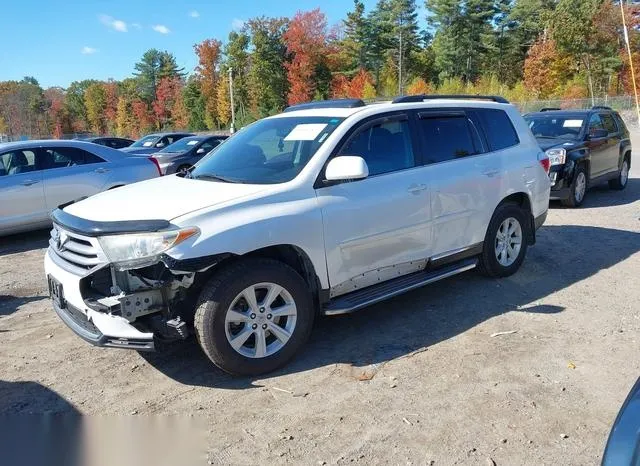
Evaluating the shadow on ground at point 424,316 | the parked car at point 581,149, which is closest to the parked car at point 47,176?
the shadow on ground at point 424,316

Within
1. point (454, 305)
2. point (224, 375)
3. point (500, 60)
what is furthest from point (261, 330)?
point (500, 60)

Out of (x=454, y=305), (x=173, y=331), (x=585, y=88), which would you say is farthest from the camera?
(x=585, y=88)

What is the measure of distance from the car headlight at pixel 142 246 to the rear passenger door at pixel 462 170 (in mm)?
2361

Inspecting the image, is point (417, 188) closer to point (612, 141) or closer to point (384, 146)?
point (384, 146)

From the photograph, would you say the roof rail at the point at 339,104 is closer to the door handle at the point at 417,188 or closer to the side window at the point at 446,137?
the side window at the point at 446,137

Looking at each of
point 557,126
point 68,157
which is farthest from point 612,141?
point 68,157

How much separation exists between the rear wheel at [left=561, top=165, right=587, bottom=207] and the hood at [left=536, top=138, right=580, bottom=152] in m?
0.41

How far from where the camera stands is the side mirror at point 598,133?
10.2 metres

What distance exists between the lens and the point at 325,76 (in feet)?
225

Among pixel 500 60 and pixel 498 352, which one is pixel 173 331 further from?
pixel 500 60

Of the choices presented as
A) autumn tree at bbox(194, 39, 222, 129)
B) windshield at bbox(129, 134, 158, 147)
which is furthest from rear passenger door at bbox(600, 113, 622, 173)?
autumn tree at bbox(194, 39, 222, 129)

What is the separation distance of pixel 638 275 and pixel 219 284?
483 cm

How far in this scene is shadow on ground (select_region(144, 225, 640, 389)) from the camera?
4.05m

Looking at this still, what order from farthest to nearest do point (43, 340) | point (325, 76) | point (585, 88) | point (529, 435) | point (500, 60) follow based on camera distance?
point (325, 76)
point (500, 60)
point (585, 88)
point (43, 340)
point (529, 435)
